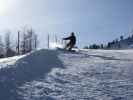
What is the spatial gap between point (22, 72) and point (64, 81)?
234 centimetres

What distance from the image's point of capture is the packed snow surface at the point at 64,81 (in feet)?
37.3

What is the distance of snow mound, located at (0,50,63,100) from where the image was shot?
11584mm

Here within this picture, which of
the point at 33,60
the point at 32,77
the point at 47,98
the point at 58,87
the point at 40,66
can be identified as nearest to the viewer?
the point at 47,98

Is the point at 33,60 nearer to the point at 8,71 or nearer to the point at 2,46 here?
the point at 8,71

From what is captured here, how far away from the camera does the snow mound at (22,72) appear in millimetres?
11584

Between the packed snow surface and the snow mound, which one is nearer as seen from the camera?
the packed snow surface

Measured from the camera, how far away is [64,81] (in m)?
13.6

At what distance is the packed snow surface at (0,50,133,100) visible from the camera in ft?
37.3

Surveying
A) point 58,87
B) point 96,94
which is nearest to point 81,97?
point 96,94

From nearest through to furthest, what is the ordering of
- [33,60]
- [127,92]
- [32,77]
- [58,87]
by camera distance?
[127,92] < [58,87] < [32,77] < [33,60]

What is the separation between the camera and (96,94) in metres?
11.6

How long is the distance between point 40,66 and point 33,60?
1441 millimetres

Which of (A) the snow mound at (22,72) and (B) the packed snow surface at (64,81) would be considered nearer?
(B) the packed snow surface at (64,81)

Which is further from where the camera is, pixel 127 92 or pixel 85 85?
pixel 85 85
